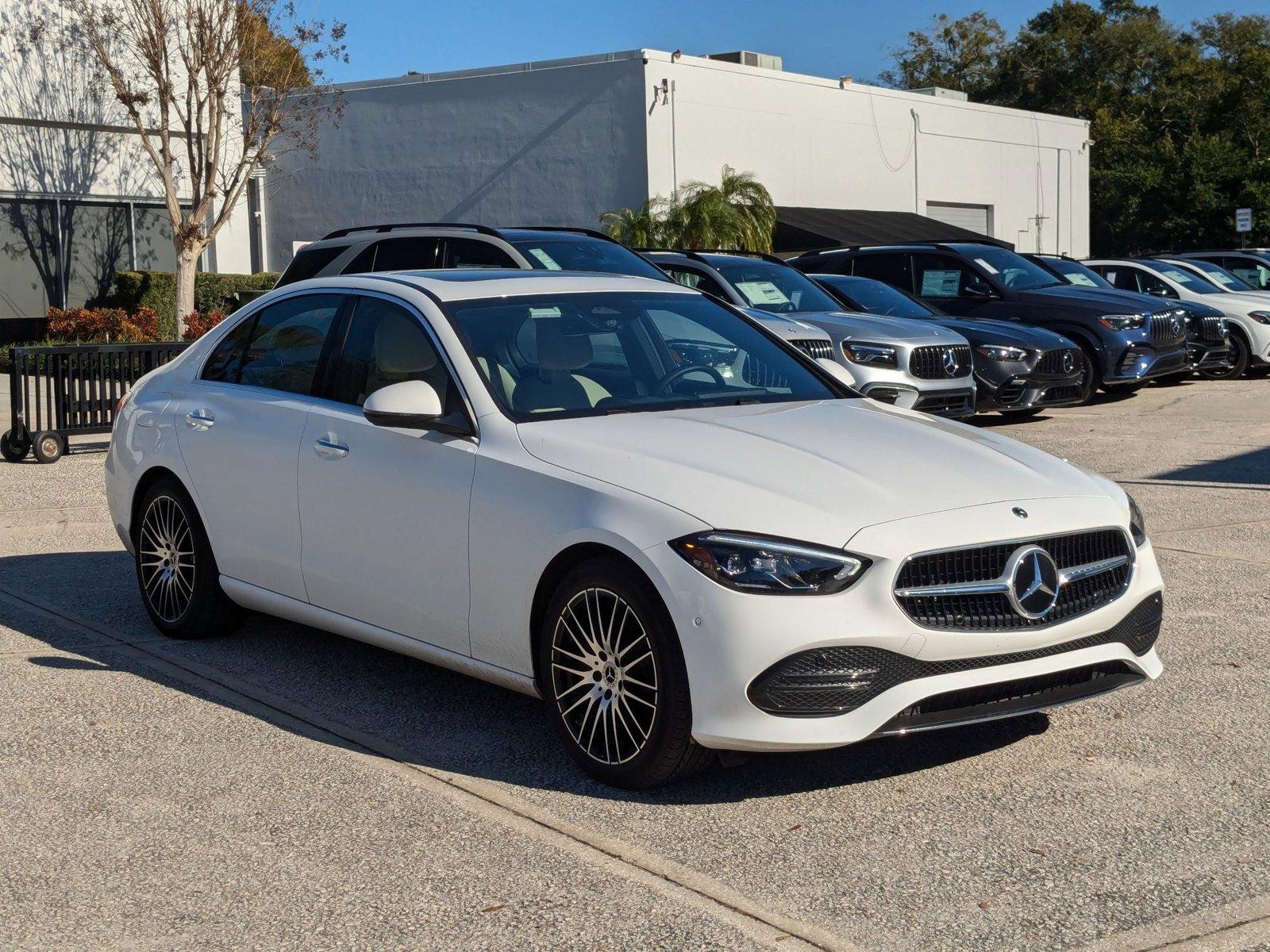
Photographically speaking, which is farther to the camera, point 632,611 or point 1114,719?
point 1114,719

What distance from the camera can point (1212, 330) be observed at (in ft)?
70.6

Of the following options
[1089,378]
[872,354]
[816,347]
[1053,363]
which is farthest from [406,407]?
[1089,378]

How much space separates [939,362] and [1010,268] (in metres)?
5.09

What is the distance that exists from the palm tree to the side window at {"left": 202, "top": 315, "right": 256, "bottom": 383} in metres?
24.0

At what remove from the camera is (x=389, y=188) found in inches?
1422

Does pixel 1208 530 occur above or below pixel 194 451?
below

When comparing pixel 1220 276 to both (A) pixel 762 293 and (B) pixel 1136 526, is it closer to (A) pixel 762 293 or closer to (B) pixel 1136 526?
(A) pixel 762 293

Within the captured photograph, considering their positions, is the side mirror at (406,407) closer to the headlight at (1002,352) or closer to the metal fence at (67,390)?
the metal fence at (67,390)

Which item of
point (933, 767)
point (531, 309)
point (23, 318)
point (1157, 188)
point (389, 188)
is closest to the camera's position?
point (933, 767)

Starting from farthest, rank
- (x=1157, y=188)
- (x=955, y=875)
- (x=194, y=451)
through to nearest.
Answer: (x=1157, y=188) < (x=194, y=451) < (x=955, y=875)

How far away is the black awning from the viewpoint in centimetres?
3369

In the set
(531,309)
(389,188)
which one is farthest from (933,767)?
(389,188)

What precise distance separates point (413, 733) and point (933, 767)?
5.95ft

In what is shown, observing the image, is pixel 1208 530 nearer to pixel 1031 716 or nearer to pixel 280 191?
pixel 1031 716
